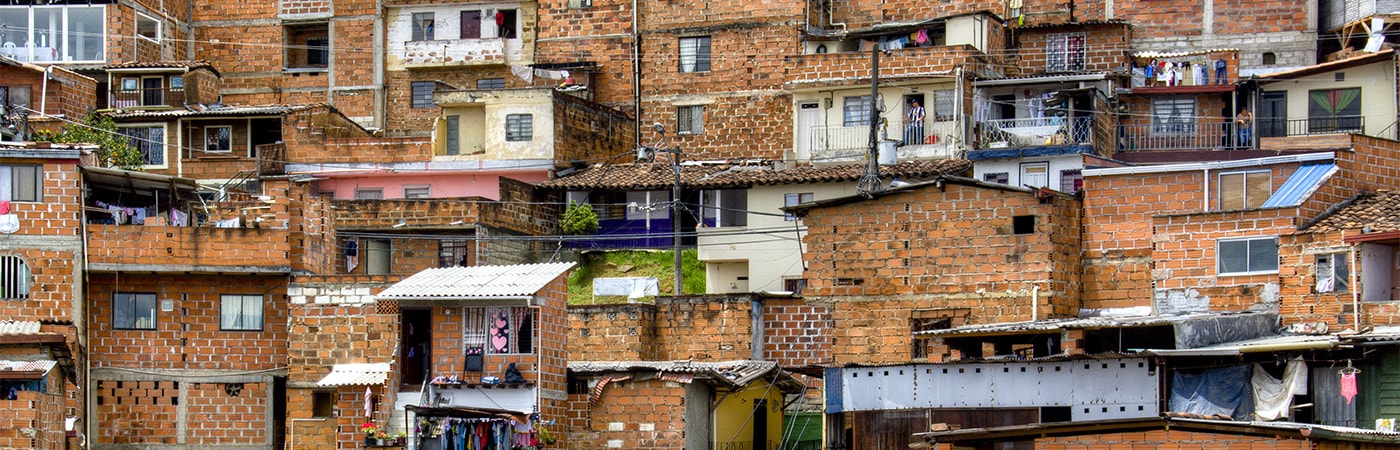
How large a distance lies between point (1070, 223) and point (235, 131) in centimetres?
2361

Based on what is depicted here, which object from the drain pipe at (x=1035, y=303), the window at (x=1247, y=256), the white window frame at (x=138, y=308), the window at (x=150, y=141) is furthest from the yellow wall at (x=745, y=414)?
the window at (x=150, y=141)

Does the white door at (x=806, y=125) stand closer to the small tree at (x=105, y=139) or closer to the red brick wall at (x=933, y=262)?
the red brick wall at (x=933, y=262)

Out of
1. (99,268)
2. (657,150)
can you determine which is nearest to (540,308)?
(99,268)

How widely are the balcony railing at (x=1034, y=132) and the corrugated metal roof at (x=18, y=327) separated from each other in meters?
20.5

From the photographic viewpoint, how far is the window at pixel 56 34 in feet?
182

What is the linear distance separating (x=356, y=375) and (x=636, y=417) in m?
5.12

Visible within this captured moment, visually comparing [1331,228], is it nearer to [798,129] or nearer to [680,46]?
[798,129]

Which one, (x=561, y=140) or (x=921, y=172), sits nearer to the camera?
(x=921, y=172)

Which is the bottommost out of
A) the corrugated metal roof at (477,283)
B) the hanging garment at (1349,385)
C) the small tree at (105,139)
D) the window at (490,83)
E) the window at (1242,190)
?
the hanging garment at (1349,385)

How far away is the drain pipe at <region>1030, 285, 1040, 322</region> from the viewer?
36781 millimetres

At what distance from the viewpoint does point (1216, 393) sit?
1287 inches

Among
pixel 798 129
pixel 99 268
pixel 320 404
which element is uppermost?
pixel 798 129

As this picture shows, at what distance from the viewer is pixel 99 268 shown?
39.9 meters

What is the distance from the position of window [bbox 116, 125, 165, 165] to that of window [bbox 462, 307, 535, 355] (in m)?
18.7
